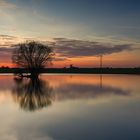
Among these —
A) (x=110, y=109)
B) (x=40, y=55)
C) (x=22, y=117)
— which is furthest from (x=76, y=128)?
(x=40, y=55)

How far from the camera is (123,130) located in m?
10.9

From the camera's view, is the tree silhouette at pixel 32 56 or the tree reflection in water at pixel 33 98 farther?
the tree silhouette at pixel 32 56

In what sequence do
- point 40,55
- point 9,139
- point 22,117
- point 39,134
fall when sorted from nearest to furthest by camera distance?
point 9,139, point 39,134, point 22,117, point 40,55

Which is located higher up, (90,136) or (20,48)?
(20,48)

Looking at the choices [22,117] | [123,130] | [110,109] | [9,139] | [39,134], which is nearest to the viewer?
[9,139]

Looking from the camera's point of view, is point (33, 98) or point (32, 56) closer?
point (33, 98)

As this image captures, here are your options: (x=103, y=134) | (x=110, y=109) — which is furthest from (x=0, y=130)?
(x=110, y=109)

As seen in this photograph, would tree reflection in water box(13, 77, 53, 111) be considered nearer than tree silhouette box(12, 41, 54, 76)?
Yes

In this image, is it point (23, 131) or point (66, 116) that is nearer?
point (23, 131)

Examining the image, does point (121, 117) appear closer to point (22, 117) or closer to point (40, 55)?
point (22, 117)

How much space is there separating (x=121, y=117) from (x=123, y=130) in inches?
117

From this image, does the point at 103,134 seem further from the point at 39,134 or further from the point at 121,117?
the point at 121,117

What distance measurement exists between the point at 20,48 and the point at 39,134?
58998 millimetres

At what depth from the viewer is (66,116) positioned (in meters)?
14.2
